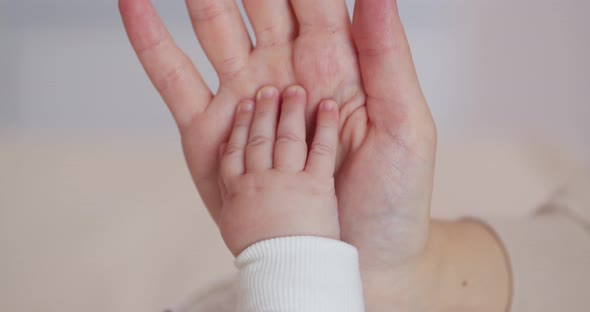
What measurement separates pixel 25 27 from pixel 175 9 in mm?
205

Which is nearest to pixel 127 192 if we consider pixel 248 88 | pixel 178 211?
pixel 178 211

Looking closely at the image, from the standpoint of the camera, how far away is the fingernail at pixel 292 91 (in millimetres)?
526

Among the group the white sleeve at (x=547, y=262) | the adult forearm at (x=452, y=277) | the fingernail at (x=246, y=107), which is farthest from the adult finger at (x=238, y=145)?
the white sleeve at (x=547, y=262)

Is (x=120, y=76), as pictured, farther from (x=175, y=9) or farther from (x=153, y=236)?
(x=153, y=236)

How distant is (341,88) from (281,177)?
9 centimetres

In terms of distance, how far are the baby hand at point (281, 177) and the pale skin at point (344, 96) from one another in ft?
0.08

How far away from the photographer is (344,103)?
0.54 metres

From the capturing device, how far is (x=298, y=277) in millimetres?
462

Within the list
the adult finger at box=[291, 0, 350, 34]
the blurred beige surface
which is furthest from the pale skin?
the blurred beige surface

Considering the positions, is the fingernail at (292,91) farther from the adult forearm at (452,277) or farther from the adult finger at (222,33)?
the adult forearm at (452,277)

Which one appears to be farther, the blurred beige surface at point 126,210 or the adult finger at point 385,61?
the blurred beige surface at point 126,210

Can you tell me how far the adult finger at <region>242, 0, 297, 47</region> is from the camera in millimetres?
544

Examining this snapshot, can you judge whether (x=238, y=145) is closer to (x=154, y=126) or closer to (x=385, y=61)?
→ (x=385, y=61)

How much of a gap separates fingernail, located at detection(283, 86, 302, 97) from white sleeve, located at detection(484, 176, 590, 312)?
0.87 ft
